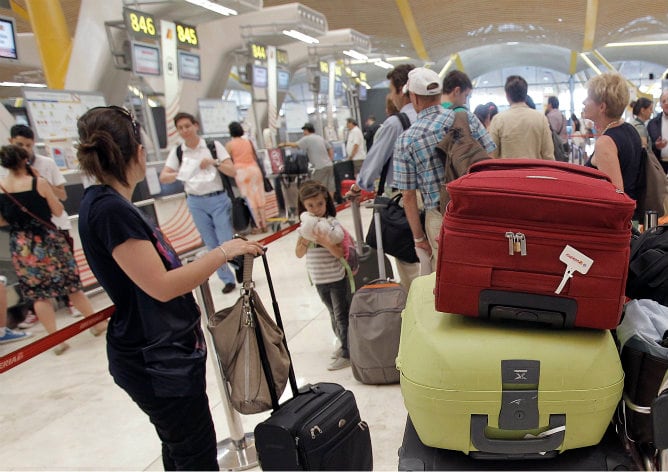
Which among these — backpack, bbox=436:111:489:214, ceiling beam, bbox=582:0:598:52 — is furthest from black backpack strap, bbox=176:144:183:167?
ceiling beam, bbox=582:0:598:52

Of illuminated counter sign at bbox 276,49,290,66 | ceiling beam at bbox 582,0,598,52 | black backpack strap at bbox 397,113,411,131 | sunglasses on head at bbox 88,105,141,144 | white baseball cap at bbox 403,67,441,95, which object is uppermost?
ceiling beam at bbox 582,0,598,52

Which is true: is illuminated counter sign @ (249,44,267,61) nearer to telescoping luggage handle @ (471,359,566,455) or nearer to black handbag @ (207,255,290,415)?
black handbag @ (207,255,290,415)

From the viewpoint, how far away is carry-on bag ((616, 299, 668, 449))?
3.32 feet

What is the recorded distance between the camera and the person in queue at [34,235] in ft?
13.3

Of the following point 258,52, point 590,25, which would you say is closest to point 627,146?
→ point 258,52

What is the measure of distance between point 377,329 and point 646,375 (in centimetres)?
182

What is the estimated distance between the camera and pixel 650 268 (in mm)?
1280

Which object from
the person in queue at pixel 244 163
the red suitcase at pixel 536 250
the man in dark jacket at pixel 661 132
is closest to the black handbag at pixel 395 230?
the red suitcase at pixel 536 250

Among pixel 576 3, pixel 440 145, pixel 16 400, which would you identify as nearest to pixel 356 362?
pixel 440 145

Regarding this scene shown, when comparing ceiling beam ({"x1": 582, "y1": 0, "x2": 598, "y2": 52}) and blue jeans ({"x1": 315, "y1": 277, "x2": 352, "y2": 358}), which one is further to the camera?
ceiling beam ({"x1": 582, "y1": 0, "x2": 598, "y2": 52})

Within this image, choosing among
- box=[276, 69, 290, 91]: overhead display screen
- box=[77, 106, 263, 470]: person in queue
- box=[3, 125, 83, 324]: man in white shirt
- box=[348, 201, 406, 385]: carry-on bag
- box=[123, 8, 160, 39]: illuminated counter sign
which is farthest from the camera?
box=[276, 69, 290, 91]: overhead display screen

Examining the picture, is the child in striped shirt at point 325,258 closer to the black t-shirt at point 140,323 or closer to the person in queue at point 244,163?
the black t-shirt at point 140,323

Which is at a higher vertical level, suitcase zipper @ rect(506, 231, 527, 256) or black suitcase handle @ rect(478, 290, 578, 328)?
suitcase zipper @ rect(506, 231, 527, 256)

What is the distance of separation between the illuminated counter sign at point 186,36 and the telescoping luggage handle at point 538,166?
7811 millimetres
